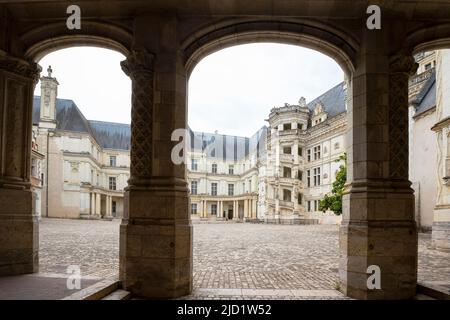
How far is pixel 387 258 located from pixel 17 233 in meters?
6.66

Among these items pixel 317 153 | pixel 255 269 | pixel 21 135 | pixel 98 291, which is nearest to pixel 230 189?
pixel 317 153

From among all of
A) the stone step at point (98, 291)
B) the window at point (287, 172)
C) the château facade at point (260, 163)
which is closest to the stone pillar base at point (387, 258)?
→ the stone step at point (98, 291)

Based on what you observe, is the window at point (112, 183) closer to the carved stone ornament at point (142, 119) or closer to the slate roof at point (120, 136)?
the slate roof at point (120, 136)

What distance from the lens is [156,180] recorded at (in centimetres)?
604

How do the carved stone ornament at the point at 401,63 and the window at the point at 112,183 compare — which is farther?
the window at the point at 112,183

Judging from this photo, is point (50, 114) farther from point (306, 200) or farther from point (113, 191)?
point (306, 200)

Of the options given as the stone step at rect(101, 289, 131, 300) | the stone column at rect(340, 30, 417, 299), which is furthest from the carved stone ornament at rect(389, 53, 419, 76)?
the stone step at rect(101, 289, 131, 300)

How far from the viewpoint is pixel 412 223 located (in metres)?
6.03

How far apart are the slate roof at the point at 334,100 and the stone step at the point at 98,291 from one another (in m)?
40.0

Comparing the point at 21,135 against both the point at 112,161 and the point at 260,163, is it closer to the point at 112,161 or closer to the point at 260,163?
the point at 260,163

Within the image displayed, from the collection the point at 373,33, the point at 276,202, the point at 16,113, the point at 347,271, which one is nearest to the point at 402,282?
the point at 347,271

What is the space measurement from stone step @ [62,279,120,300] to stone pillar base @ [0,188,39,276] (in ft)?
6.04

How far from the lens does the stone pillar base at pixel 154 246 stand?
5.91 meters

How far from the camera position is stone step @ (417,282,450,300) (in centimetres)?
559
